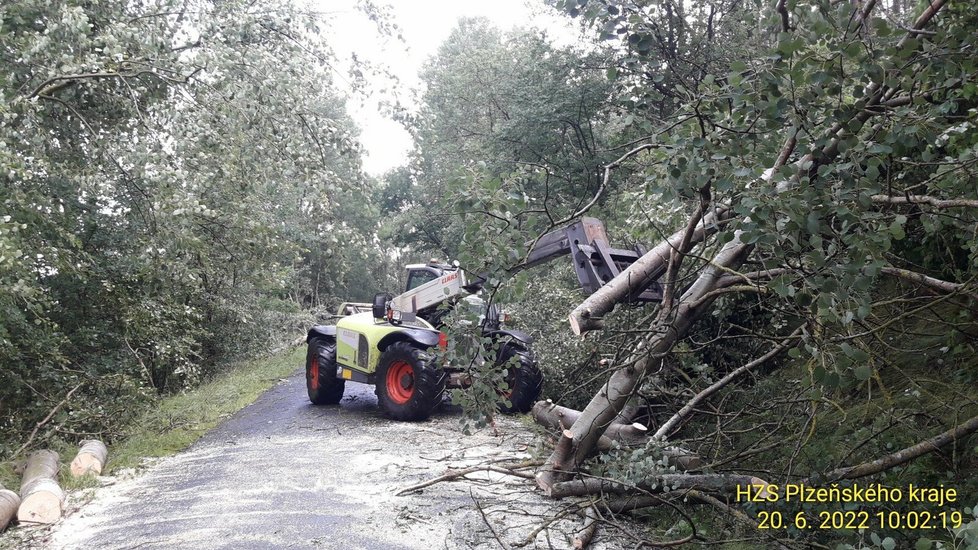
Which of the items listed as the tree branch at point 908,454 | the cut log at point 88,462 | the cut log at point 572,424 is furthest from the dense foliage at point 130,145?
the tree branch at point 908,454

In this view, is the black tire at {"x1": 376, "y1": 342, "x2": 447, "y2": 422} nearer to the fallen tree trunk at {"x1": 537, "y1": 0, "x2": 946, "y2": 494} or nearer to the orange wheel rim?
the orange wheel rim

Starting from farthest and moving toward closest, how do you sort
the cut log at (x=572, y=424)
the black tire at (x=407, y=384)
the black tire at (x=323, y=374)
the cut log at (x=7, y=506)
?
the black tire at (x=323, y=374) → the black tire at (x=407, y=384) → the cut log at (x=572, y=424) → the cut log at (x=7, y=506)

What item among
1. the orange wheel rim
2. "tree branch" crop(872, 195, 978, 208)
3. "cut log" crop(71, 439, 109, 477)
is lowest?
"cut log" crop(71, 439, 109, 477)

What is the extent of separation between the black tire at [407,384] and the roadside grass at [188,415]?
2425mm

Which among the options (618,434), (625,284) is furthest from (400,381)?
(625,284)

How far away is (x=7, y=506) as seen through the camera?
6301mm

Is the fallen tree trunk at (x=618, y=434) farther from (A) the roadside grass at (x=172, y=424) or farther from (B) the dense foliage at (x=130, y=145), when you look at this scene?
(A) the roadside grass at (x=172, y=424)

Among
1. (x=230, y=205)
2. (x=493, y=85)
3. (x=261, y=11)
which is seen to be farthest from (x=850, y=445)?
(x=493, y=85)

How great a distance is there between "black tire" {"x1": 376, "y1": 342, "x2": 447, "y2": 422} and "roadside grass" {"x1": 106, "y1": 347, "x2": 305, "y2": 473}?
7.96 feet

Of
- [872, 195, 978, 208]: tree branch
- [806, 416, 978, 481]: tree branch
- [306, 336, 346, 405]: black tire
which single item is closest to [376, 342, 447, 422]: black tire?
[306, 336, 346, 405]: black tire

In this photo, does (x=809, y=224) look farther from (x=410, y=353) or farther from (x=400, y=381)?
(x=400, y=381)

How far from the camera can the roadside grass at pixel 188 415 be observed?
914cm

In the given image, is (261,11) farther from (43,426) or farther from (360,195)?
(43,426)

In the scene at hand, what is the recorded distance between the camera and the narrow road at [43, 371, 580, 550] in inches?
219
